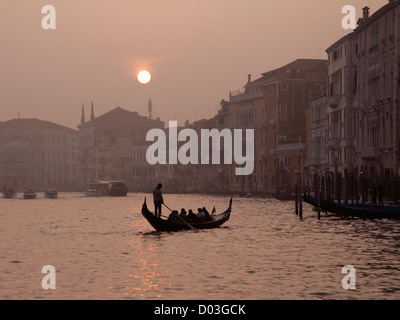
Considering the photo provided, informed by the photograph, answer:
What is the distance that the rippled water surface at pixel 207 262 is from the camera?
56.3 ft

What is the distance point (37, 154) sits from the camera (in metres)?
170

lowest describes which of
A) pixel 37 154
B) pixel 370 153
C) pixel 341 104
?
pixel 370 153

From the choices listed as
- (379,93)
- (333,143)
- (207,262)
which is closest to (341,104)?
(333,143)

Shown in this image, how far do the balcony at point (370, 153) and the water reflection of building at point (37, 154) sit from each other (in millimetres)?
115551

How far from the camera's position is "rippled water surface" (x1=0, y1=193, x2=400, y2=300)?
1717cm

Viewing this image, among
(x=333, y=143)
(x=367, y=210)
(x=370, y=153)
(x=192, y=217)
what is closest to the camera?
(x=192, y=217)

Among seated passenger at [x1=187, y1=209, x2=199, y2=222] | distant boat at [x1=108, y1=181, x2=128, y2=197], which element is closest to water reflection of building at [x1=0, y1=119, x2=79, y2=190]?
distant boat at [x1=108, y1=181, x2=128, y2=197]

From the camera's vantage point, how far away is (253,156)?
106 metres

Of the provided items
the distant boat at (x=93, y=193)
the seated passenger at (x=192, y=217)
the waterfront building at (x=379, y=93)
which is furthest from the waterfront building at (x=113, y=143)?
the seated passenger at (x=192, y=217)

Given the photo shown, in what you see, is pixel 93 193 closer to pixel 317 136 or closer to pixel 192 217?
pixel 317 136

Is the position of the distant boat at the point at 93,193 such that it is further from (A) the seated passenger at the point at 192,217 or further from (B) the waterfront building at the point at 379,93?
(A) the seated passenger at the point at 192,217

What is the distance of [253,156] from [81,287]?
88323 mm

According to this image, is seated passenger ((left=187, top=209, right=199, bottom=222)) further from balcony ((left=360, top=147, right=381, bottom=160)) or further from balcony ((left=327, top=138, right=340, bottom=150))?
balcony ((left=327, top=138, right=340, bottom=150))

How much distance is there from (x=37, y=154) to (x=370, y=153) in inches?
4873
